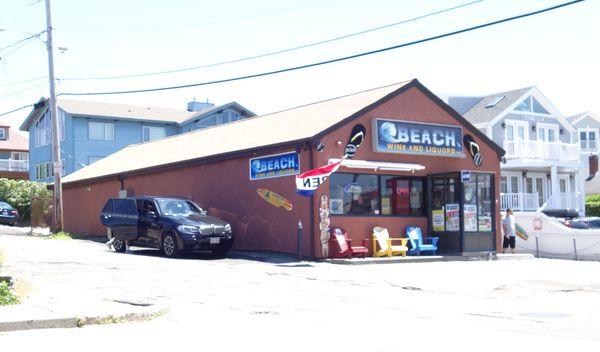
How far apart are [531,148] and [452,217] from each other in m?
20.5

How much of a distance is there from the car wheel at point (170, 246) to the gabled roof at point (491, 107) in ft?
89.1

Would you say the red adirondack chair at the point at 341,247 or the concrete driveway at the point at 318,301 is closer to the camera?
the concrete driveway at the point at 318,301

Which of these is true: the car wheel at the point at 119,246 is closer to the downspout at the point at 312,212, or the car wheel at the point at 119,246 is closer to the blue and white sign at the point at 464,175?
the downspout at the point at 312,212

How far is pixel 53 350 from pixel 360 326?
13.4 ft

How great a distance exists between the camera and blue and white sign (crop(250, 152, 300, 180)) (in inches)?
854

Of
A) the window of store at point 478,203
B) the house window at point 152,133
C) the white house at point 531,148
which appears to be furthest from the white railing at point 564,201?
the house window at point 152,133

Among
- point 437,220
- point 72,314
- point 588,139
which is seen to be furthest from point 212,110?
point 72,314

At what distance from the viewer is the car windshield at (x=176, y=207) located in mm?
21375

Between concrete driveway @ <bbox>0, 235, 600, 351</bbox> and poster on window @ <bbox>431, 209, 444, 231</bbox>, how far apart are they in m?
2.45

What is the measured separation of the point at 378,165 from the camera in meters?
22.6

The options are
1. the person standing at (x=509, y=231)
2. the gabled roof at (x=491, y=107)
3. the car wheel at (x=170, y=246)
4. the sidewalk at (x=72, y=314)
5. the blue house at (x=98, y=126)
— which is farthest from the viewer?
the blue house at (x=98, y=126)

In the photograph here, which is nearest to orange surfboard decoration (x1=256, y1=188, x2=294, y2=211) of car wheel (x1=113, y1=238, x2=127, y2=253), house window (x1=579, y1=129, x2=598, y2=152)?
car wheel (x1=113, y1=238, x2=127, y2=253)

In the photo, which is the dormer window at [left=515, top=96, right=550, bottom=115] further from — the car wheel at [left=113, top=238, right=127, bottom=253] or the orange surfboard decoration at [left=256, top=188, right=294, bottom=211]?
the car wheel at [left=113, top=238, right=127, bottom=253]

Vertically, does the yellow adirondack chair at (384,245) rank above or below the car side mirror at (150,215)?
below
